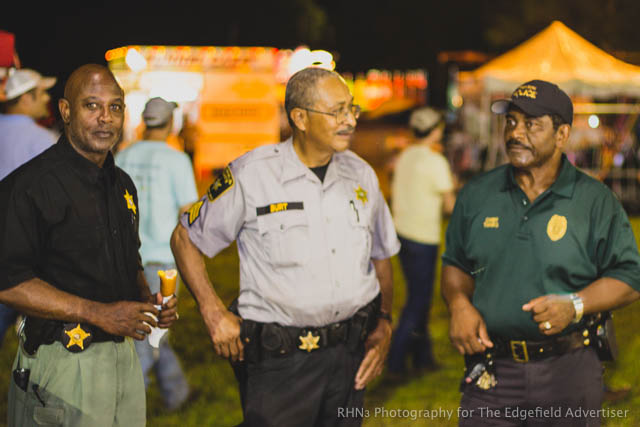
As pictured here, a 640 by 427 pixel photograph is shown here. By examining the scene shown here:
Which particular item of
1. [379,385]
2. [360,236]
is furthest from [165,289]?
[379,385]

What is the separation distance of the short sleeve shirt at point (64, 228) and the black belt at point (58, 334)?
0.13 m

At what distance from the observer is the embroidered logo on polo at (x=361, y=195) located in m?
3.53

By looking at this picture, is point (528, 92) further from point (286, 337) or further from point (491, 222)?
point (286, 337)

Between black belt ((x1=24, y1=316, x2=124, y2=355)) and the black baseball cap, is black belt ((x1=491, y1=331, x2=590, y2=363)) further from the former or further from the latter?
black belt ((x1=24, y1=316, x2=124, y2=355))

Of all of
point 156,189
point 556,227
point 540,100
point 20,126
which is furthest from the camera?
point 20,126

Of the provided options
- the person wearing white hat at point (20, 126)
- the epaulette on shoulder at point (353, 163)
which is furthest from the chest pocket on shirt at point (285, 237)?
the person wearing white hat at point (20, 126)

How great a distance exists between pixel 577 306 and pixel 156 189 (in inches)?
121

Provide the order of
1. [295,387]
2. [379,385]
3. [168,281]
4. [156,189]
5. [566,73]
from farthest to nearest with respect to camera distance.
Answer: [566,73], [379,385], [156,189], [295,387], [168,281]

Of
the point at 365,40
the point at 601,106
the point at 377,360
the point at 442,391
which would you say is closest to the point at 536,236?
the point at 377,360

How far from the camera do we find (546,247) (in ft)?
11.1

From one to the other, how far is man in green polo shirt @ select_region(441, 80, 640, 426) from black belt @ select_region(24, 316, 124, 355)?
1620mm

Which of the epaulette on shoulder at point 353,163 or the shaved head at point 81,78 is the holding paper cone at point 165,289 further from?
the epaulette on shoulder at point 353,163

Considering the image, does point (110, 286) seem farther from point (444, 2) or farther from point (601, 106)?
point (444, 2)

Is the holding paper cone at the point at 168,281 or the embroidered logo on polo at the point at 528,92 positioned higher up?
the embroidered logo on polo at the point at 528,92
